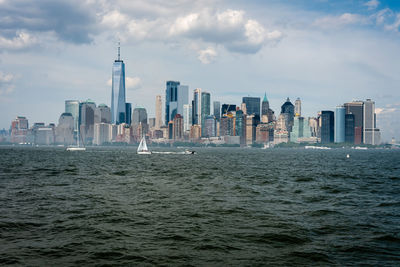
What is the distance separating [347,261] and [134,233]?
13.4 metres

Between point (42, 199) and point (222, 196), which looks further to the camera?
point (222, 196)

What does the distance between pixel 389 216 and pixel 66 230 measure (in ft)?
85.7

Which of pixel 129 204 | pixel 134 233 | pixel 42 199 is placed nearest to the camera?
pixel 134 233

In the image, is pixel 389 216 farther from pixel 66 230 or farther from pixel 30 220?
pixel 30 220

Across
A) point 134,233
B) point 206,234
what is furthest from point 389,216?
point 134,233

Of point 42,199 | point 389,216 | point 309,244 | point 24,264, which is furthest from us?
point 42,199

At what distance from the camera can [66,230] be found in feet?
83.9

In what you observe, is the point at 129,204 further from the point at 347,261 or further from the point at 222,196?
the point at 347,261

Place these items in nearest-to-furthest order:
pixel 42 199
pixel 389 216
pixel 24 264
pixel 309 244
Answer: pixel 24 264 < pixel 309 244 < pixel 389 216 < pixel 42 199

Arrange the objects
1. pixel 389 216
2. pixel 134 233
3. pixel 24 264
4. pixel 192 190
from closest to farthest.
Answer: pixel 24 264
pixel 134 233
pixel 389 216
pixel 192 190

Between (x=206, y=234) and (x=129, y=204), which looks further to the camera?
(x=129, y=204)

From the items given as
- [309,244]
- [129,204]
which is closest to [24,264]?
[309,244]

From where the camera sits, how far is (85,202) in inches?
1469

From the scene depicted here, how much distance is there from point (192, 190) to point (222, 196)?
21.5 ft
